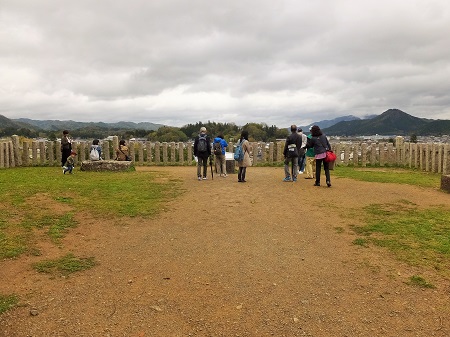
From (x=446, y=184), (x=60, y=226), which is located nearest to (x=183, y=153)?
(x=446, y=184)

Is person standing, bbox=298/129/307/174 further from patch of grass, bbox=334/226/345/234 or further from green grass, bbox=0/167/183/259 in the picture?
patch of grass, bbox=334/226/345/234

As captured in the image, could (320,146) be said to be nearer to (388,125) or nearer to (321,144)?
(321,144)

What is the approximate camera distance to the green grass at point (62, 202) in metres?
6.60

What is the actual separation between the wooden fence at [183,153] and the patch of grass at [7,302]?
54.7 ft

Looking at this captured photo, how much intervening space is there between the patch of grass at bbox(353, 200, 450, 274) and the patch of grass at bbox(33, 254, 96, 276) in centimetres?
484

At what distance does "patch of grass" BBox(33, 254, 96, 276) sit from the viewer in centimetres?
514

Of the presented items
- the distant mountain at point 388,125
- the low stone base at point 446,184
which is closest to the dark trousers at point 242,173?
the low stone base at point 446,184

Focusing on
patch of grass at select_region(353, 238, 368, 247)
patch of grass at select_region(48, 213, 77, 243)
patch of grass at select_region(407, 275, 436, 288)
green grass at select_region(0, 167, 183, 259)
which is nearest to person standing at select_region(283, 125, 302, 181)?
green grass at select_region(0, 167, 183, 259)

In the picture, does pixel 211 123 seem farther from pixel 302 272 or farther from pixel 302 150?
pixel 302 272

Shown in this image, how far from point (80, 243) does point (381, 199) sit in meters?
8.03

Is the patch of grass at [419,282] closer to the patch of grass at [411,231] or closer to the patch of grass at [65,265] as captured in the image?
the patch of grass at [411,231]

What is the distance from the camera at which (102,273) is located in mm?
5141

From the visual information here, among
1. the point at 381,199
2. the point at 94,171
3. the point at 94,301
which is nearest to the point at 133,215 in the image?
the point at 94,301

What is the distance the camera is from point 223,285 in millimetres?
4820
